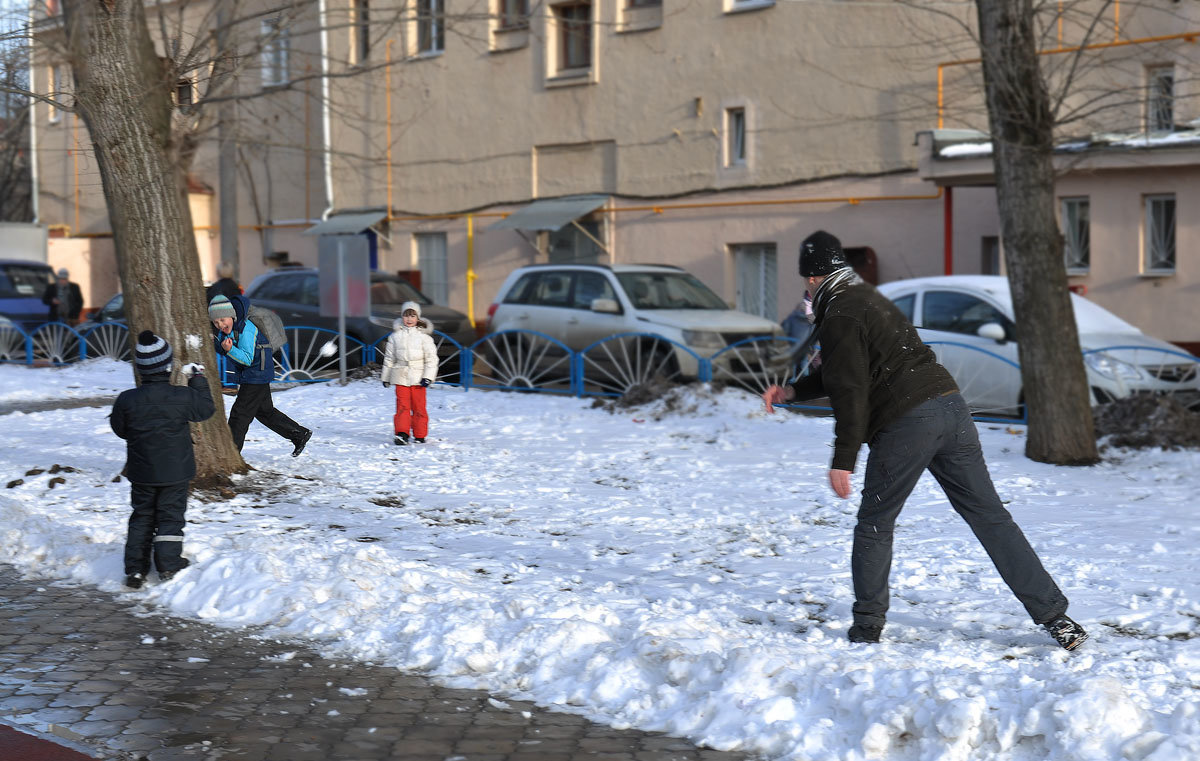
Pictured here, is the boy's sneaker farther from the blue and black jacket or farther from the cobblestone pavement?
the blue and black jacket

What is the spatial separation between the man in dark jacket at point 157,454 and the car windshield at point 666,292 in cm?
946

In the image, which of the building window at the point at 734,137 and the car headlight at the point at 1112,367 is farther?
the building window at the point at 734,137

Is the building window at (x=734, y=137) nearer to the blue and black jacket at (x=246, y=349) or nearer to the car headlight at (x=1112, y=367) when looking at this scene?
the car headlight at (x=1112, y=367)

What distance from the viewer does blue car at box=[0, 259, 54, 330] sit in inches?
1012

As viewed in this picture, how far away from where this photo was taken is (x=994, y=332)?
13.4m

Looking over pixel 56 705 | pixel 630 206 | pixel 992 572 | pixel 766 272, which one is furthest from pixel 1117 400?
pixel 630 206

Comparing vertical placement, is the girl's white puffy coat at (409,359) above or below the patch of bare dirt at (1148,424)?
above

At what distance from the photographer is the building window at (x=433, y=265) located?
2909cm

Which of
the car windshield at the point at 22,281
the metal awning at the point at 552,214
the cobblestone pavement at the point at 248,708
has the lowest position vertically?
the cobblestone pavement at the point at 248,708

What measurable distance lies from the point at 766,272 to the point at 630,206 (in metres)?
3.00

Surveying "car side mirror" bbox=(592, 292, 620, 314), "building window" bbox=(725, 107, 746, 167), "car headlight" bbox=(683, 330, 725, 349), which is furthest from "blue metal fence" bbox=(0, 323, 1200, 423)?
"building window" bbox=(725, 107, 746, 167)

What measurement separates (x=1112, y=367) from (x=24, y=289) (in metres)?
20.8

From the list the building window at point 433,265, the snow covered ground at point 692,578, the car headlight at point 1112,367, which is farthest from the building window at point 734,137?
the snow covered ground at point 692,578

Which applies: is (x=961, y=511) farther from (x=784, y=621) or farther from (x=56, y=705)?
(x=56, y=705)
